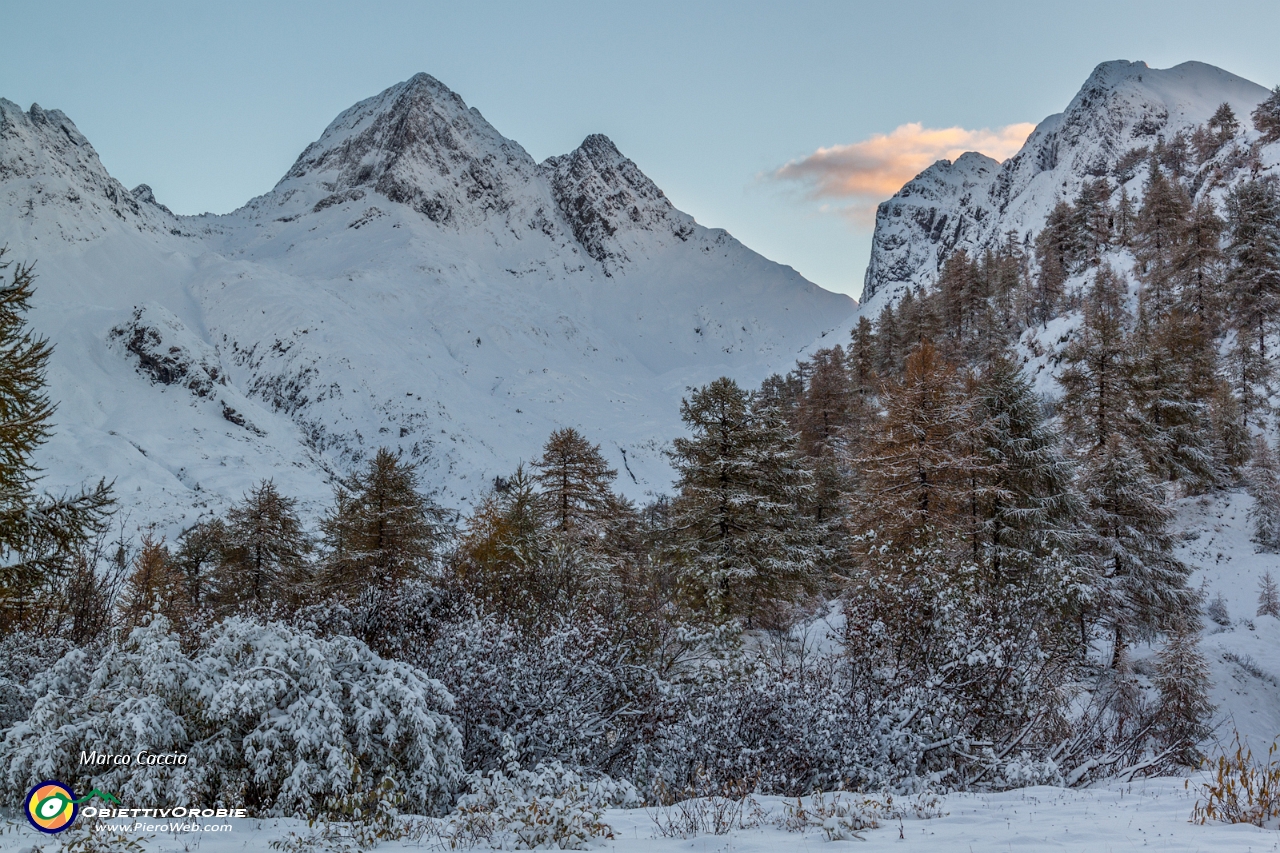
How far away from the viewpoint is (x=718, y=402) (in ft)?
60.4

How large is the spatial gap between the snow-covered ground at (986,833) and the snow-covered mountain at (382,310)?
28866 millimetres

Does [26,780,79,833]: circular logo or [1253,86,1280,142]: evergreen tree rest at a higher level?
[1253,86,1280,142]: evergreen tree

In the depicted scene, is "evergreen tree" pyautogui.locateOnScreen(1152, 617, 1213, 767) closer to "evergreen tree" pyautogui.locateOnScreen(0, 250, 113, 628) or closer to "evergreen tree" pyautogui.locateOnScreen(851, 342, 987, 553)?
"evergreen tree" pyautogui.locateOnScreen(851, 342, 987, 553)

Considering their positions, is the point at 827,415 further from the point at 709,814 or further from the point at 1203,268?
the point at 709,814

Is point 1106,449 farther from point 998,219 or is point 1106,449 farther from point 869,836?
point 998,219

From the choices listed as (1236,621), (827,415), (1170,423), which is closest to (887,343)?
(827,415)

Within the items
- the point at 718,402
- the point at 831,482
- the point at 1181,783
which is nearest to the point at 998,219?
the point at 831,482

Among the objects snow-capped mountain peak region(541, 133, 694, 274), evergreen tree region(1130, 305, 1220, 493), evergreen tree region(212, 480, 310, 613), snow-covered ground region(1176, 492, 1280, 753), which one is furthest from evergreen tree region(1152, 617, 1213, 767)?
snow-capped mountain peak region(541, 133, 694, 274)

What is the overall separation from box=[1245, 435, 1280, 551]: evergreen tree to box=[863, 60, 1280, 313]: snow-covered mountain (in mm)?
59737

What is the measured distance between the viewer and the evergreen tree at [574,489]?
20219 mm

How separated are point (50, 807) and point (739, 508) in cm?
1467

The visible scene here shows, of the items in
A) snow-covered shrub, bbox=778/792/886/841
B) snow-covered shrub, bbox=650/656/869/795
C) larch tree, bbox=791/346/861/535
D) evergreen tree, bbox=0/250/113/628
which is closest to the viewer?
snow-covered shrub, bbox=778/792/886/841

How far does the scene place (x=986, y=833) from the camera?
4.97 m

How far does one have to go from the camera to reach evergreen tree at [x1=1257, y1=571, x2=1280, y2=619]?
66.5 ft
